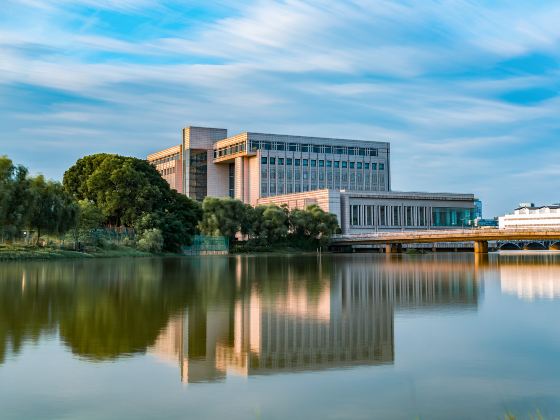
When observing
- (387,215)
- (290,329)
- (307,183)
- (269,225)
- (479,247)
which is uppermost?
(307,183)

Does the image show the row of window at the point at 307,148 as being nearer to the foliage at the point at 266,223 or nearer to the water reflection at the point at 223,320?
the foliage at the point at 266,223

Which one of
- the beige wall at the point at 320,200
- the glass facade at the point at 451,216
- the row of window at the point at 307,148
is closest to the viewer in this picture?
the beige wall at the point at 320,200

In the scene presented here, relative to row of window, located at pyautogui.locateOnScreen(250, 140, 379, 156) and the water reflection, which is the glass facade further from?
the water reflection

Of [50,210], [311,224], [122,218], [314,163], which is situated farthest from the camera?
[314,163]

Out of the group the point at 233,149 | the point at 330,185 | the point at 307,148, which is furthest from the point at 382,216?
the point at 233,149

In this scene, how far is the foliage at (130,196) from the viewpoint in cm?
9894

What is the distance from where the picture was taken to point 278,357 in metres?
16.5

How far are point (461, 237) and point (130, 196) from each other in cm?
4899

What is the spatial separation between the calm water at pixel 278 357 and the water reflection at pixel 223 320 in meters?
0.07

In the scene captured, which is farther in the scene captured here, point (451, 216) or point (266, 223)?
point (451, 216)

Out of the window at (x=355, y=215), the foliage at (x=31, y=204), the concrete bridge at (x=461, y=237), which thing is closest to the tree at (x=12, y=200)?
the foliage at (x=31, y=204)

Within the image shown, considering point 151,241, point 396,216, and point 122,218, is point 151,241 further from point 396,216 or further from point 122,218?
point 396,216

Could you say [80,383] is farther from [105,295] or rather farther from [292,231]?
[292,231]

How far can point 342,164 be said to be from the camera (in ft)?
642
